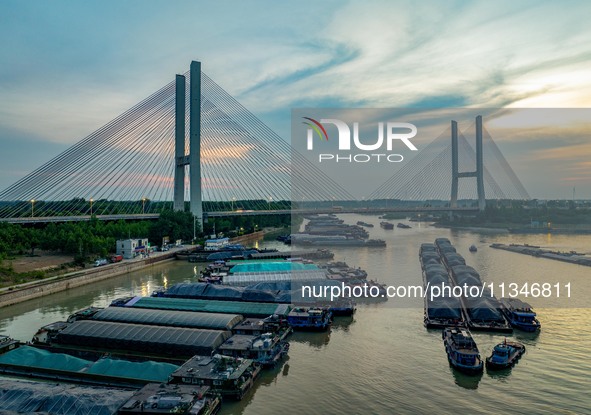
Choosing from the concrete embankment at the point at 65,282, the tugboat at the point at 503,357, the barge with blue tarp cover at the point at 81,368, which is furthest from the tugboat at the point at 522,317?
the concrete embankment at the point at 65,282

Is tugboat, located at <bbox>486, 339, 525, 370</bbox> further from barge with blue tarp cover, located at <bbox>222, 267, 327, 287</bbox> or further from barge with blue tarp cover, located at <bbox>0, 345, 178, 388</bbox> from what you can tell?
barge with blue tarp cover, located at <bbox>222, 267, 327, 287</bbox>

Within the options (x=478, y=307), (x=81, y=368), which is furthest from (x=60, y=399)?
(x=478, y=307)

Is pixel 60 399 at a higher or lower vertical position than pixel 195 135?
lower

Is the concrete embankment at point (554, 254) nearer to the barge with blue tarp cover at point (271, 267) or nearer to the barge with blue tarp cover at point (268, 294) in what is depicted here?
the barge with blue tarp cover at point (271, 267)

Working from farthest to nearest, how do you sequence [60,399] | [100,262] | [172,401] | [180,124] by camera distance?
[180,124]
[100,262]
[60,399]
[172,401]

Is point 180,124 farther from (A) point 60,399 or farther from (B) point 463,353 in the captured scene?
(B) point 463,353

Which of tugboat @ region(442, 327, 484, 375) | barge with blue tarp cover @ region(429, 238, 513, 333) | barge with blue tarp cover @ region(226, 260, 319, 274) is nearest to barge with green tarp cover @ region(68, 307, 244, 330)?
tugboat @ region(442, 327, 484, 375)
